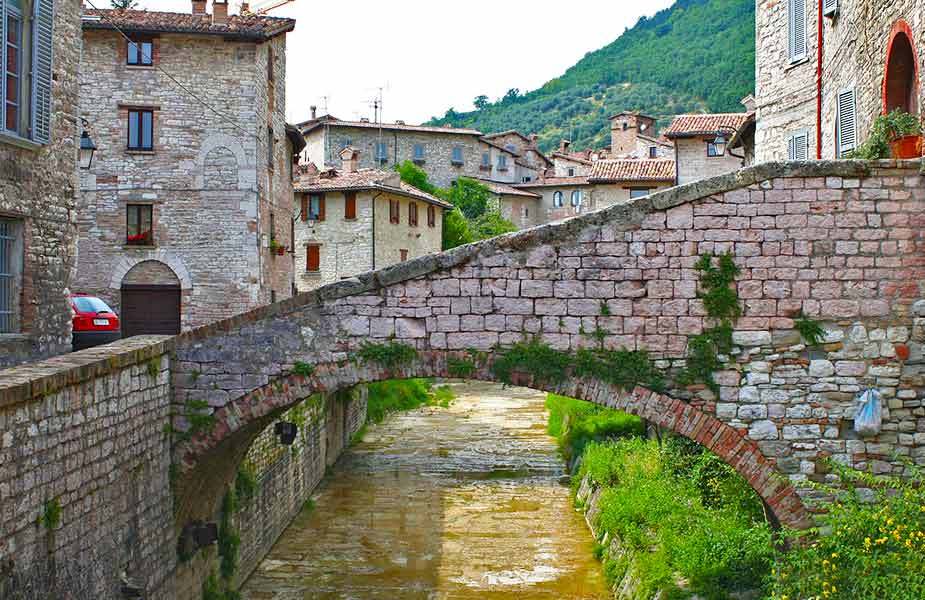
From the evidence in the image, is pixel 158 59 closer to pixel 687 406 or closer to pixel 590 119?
pixel 687 406

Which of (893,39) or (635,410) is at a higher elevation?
(893,39)

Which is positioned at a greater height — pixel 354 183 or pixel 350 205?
pixel 354 183

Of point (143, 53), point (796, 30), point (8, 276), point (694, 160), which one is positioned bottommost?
point (8, 276)

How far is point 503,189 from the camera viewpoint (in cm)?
5647

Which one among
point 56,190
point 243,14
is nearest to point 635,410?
point 56,190

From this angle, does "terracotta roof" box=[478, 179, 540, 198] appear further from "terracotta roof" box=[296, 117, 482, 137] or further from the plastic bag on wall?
the plastic bag on wall

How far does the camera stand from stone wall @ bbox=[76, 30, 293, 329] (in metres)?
23.0

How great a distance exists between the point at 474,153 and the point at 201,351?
4832cm

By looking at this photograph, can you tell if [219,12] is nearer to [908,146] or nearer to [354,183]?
[354,183]

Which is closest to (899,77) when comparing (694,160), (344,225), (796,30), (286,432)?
(796,30)

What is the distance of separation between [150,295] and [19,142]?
42.2ft

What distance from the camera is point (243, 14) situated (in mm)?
25406

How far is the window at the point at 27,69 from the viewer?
427 inches

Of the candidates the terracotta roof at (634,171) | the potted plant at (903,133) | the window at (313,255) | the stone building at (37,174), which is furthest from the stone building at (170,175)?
the terracotta roof at (634,171)
